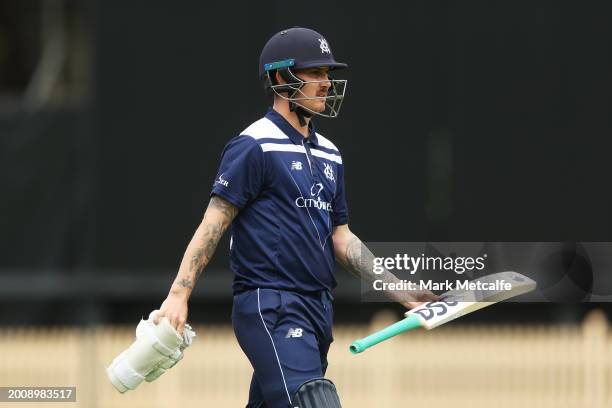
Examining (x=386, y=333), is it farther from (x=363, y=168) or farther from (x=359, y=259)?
(x=363, y=168)

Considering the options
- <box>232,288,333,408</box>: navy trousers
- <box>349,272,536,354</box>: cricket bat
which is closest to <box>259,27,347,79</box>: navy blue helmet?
<box>232,288,333,408</box>: navy trousers

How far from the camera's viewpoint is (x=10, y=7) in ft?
62.8

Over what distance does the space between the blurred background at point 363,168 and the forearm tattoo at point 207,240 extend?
23.7 ft

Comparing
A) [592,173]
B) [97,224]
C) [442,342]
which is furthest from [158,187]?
[592,173]

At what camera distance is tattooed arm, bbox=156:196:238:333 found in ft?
17.7

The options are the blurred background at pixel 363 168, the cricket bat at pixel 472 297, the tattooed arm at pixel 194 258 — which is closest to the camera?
the tattooed arm at pixel 194 258

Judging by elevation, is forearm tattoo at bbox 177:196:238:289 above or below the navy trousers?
above

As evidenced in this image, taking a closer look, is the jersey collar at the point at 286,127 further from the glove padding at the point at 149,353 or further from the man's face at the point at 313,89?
the glove padding at the point at 149,353

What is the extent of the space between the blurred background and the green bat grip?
713 cm

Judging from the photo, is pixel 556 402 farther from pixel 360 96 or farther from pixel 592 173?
pixel 360 96

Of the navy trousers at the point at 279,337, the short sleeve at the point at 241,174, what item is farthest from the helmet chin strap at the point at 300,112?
the navy trousers at the point at 279,337

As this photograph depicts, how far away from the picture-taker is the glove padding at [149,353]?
5391mm

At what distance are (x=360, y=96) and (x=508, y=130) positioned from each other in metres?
1.66

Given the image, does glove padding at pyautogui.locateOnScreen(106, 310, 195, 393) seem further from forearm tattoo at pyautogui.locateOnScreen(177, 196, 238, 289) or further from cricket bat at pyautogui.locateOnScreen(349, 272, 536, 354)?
cricket bat at pyautogui.locateOnScreen(349, 272, 536, 354)
